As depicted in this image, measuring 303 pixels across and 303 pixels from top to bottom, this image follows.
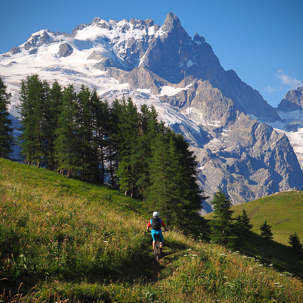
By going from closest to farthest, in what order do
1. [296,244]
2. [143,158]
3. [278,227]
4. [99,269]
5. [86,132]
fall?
[99,269] < [143,158] < [86,132] < [296,244] < [278,227]

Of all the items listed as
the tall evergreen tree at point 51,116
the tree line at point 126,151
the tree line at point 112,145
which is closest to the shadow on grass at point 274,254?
the tree line at point 126,151

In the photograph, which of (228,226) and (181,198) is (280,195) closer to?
(228,226)

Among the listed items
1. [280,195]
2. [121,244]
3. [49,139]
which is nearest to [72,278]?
[121,244]

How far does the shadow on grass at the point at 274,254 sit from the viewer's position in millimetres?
33594

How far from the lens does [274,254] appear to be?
38688mm

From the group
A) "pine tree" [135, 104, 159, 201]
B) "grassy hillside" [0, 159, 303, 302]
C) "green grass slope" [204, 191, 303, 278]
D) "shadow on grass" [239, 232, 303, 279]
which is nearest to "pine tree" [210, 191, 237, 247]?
"green grass slope" [204, 191, 303, 278]

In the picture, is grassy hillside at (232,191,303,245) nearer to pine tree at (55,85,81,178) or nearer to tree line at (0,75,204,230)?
tree line at (0,75,204,230)

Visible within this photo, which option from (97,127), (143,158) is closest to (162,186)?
(143,158)

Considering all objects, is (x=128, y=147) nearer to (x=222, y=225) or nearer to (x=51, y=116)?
(x=51, y=116)

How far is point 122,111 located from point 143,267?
35.0 metres

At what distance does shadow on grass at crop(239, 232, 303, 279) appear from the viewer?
110 ft

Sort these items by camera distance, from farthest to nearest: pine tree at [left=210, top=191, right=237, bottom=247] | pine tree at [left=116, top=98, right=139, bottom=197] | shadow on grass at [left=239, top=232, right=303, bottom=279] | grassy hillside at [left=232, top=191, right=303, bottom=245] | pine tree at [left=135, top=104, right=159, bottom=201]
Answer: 1. grassy hillside at [left=232, top=191, right=303, bottom=245]
2. pine tree at [left=116, top=98, right=139, bottom=197]
3. pine tree at [left=135, top=104, right=159, bottom=201]
4. shadow on grass at [left=239, top=232, right=303, bottom=279]
5. pine tree at [left=210, top=191, right=237, bottom=247]

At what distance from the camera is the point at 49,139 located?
38.9m

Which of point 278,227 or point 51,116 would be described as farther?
point 278,227
